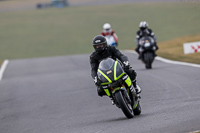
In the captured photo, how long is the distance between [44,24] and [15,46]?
1392 centimetres

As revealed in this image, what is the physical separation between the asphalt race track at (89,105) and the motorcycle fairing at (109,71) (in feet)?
2.59

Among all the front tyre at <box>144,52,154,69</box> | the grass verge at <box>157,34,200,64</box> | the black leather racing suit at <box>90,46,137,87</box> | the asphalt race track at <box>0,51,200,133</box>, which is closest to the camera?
the asphalt race track at <box>0,51,200,133</box>

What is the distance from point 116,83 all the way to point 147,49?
10.1 metres

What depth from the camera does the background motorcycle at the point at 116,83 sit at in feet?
29.1

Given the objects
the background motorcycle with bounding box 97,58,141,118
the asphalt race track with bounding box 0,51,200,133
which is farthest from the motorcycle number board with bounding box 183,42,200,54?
the background motorcycle with bounding box 97,58,141,118

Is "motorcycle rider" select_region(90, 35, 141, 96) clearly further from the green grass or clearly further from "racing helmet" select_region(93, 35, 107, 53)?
the green grass

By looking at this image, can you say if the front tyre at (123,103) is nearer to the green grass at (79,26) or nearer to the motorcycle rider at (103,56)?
the motorcycle rider at (103,56)

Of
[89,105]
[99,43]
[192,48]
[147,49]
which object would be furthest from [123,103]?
[192,48]

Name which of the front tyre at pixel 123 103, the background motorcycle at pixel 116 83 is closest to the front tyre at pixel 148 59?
the background motorcycle at pixel 116 83

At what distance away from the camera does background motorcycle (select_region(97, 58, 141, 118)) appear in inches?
349

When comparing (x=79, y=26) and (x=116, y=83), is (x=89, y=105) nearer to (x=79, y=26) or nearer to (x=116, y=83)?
(x=116, y=83)

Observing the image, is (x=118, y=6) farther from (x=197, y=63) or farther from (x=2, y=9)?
(x=197, y=63)

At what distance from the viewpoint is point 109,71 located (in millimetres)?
8938

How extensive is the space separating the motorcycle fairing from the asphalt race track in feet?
2.59
